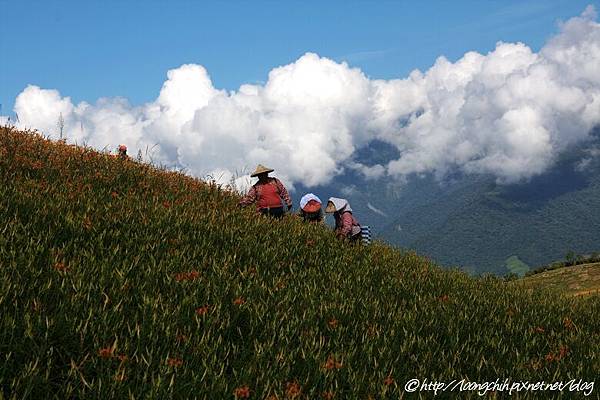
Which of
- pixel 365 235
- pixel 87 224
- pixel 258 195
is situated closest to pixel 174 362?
pixel 87 224

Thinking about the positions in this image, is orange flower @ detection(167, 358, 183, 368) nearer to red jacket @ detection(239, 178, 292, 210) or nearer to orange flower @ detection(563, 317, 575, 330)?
orange flower @ detection(563, 317, 575, 330)

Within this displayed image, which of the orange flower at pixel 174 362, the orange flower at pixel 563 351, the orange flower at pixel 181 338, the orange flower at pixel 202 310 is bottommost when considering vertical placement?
the orange flower at pixel 174 362

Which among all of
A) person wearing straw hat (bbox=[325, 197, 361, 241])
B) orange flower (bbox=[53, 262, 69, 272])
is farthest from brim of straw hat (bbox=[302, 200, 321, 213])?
orange flower (bbox=[53, 262, 69, 272])

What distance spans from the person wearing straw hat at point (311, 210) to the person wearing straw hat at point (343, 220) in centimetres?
44

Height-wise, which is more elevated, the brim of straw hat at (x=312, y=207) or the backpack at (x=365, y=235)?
the brim of straw hat at (x=312, y=207)

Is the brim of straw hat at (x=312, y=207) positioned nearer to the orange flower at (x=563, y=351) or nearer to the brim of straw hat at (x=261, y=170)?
the brim of straw hat at (x=261, y=170)

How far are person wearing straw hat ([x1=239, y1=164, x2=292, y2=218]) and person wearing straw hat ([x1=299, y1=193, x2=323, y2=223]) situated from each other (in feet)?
Answer: 1.30

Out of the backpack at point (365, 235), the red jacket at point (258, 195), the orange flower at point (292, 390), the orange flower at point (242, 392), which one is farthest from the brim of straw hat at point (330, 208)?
the orange flower at point (242, 392)

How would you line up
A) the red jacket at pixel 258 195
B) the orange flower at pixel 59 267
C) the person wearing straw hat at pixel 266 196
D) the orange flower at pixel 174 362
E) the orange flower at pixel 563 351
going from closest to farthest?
the orange flower at pixel 174 362
the orange flower at pixel 59 267
the orange flower at pixel 563 351
the red jacket at pixel 258 195
the person wearing straw hat at pixel 266 196

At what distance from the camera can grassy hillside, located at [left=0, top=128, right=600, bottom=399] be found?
265 cm

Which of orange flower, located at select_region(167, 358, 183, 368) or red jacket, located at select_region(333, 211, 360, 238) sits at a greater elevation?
red jacket, located at select_region(333, 211, 360, 238)

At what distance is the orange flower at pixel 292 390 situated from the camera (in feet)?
8.37

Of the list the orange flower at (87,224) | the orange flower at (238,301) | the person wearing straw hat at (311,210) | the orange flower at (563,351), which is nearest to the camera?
the orange flower at (238,301)

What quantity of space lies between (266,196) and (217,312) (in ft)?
19.7
